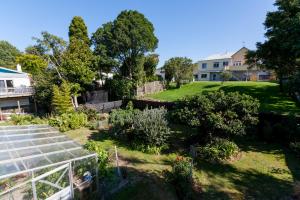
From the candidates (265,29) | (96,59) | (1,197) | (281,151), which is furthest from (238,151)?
(96,59)

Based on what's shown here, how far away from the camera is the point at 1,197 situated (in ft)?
17.0

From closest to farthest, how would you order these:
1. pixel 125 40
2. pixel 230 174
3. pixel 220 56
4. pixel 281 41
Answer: pixel 230 174, pixel 281 41, pixel 125 40, pixel 220 56

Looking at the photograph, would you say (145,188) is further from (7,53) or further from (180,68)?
(7,53)

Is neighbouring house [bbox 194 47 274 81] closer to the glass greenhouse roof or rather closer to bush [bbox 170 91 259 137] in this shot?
bush [bbox 170 91 259 137]

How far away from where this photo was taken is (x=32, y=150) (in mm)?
6551

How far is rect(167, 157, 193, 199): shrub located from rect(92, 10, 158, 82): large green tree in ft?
64.3

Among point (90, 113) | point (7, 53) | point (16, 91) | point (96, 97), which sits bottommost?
point (90, 113)

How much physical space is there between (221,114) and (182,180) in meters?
4.50

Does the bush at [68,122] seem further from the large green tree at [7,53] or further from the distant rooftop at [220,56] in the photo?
the large green tree at [7,53]

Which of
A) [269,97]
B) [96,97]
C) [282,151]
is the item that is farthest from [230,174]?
[96,97]

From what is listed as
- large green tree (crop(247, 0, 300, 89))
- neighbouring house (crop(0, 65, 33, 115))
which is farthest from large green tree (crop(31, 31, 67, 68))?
large green tree (crop(247, 0, 300, 89))

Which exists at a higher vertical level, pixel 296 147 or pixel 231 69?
pixel 231 69

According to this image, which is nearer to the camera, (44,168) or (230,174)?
(44,168)

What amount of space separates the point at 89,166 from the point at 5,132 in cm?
456
